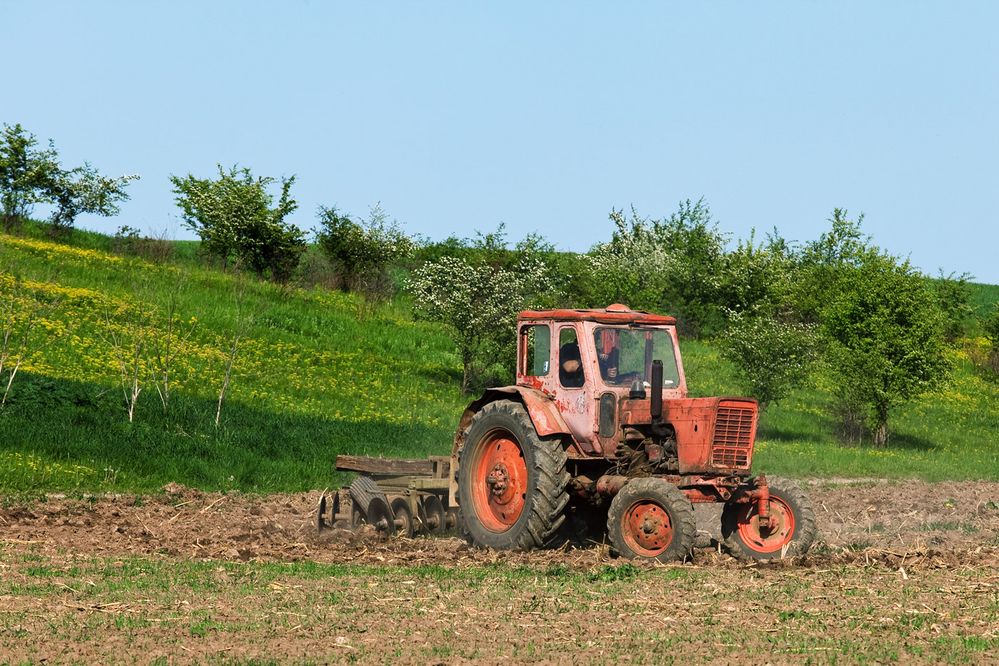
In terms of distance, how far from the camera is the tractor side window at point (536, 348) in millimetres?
12711

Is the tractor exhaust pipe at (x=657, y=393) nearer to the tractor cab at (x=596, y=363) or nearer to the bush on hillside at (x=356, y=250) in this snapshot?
the tractor cab at (x=596, y=363)

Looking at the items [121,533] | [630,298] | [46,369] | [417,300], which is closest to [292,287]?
[417,300]

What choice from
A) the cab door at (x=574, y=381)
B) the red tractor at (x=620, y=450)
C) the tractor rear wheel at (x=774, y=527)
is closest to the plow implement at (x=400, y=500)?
the red tractor at (x=620, y=450)

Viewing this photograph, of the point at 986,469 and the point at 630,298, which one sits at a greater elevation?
the point at 630,298

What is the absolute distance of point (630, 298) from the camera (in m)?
40.0

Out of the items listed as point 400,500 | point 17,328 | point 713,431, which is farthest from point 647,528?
point 17,328

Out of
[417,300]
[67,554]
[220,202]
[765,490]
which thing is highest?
[220,202]

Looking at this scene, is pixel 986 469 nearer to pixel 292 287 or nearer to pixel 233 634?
pixel 233 634

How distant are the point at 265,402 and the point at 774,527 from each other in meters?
18.5

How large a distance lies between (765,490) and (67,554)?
273 inches

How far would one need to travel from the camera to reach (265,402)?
28688 mm

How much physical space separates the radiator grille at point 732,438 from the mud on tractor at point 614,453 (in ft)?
0.04

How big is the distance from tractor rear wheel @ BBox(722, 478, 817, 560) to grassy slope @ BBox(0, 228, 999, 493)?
8764mm

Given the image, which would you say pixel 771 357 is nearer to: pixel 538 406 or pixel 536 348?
pixel 536 348
